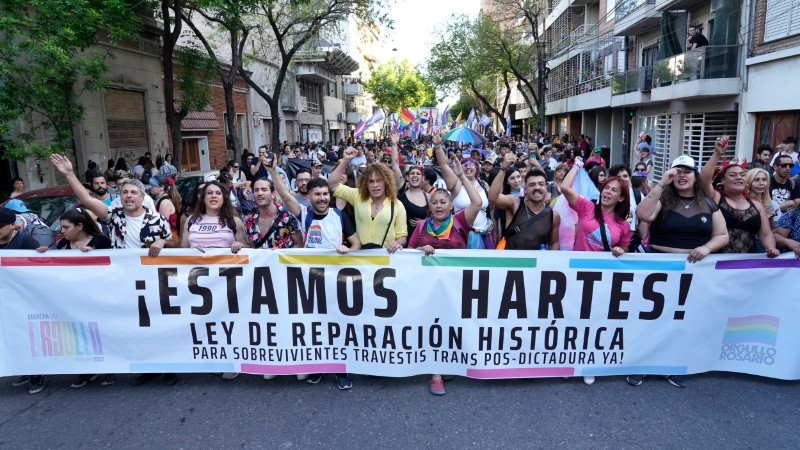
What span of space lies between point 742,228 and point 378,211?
10.1 feet

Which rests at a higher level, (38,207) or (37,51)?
(37,51)

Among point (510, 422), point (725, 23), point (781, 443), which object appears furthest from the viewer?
point (725, 23)

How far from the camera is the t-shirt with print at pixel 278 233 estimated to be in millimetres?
4742

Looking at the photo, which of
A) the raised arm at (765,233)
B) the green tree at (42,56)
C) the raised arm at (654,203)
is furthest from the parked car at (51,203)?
the raised arm at (765,233)

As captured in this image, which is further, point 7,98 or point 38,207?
point 7,98

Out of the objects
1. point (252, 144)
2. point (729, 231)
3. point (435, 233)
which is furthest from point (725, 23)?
point (252, 144)

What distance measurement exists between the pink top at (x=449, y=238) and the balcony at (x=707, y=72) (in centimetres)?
1497

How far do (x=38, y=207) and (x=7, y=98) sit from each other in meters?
4.08

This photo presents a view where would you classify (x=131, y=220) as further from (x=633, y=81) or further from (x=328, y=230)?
(x=633, y=81)

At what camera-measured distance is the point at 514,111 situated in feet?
207

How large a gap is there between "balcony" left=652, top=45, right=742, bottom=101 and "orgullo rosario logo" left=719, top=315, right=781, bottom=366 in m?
14.3

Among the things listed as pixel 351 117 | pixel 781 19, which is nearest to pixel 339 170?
pixel 781 19

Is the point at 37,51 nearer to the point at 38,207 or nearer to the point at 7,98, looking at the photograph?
the point at 7,98

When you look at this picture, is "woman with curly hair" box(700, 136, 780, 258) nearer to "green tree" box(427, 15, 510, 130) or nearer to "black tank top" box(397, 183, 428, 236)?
"black tank top" box(397, 183, 428, 236)
